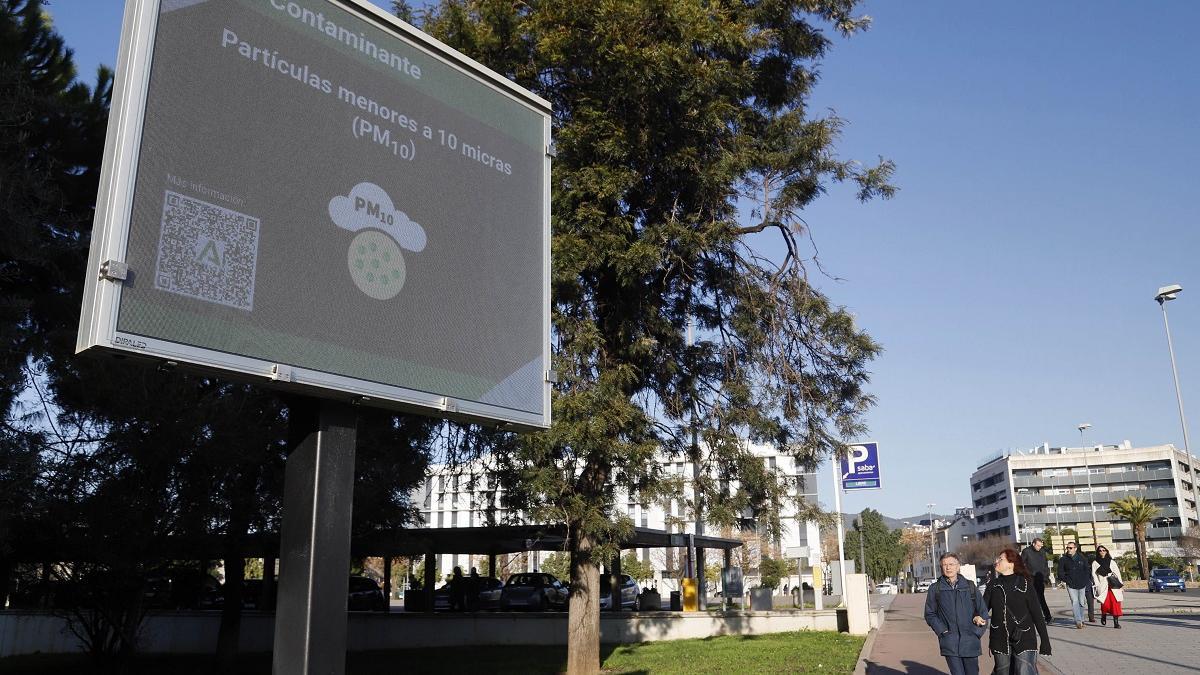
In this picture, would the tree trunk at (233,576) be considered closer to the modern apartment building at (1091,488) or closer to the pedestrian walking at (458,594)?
the pedestrian walking at (458,594)

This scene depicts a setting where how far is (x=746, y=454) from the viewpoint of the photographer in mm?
14758

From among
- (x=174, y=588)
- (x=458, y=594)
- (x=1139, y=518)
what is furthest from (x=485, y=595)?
(x=1139, y=518)

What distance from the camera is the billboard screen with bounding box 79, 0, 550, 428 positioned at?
5789mm

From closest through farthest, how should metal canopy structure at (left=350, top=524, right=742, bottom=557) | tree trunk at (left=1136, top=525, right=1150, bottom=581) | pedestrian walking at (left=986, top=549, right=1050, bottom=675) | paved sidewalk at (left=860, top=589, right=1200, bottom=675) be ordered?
pedestrian walking at (left=986, top=549, right=1050, bottom=675)
paved sidewalk at (left=860, top=589, right=1200, bottom=675)
metal canopy structure at (left=350, top=524, right=742, bottom=557)
tree trunk at (left=1136, top=525, right=1150, bottom=581)

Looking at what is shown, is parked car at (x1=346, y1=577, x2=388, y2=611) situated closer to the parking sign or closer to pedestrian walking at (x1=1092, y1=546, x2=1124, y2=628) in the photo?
the parking sign

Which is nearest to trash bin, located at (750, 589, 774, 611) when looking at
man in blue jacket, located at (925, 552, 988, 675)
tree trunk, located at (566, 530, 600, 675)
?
tree trunk, located at (566, 530, 600, 675)

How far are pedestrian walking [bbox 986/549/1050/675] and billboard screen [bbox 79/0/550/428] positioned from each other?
5.39 meters

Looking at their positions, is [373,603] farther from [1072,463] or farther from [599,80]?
[1072,463]

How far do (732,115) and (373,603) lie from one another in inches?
920

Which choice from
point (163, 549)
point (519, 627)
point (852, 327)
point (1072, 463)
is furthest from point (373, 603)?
point (1072, 463)

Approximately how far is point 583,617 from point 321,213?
9.75 meters

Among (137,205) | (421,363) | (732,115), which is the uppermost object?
(732,115)

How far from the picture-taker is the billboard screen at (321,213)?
579cm

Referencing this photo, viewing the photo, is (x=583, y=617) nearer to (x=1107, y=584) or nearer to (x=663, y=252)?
(x=663, y=252)
